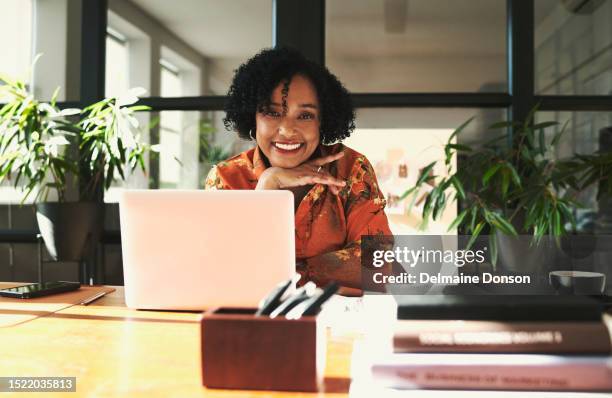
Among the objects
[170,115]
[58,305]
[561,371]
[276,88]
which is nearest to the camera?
[561,371]

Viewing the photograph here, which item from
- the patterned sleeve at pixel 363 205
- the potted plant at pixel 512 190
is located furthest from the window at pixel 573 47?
the patterned sleeve at pixel 363 205

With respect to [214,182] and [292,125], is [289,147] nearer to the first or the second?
[292,125]

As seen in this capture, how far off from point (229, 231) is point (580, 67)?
271 cm

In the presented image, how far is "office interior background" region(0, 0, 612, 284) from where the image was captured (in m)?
3.08

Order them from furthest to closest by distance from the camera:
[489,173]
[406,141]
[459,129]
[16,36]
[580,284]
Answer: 1. [16,36]
2. [406,141]
3. [459,129]
4. [489,173]
5. [580,284]

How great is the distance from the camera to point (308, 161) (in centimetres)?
227

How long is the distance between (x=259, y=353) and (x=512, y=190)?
2.27 meters

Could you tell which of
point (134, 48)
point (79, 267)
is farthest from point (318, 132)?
point (79, 267)

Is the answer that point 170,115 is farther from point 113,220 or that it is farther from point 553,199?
point 553,199

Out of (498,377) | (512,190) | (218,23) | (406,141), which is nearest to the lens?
(498,377)

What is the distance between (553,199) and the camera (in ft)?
8.50

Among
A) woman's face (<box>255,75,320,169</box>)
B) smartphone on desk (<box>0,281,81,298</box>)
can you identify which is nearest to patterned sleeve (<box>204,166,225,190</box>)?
woman's face (<box>255,75,320,169</box>)

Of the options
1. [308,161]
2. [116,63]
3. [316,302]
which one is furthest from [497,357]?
[116,63]

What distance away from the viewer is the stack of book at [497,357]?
0.68 meters
